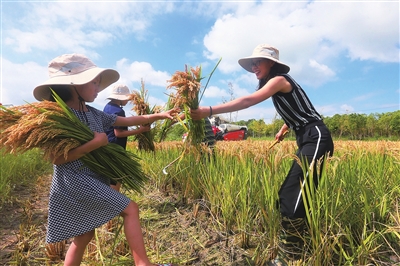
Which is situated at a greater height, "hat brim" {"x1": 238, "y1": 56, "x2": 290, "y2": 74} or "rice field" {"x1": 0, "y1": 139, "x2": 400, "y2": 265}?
"hat brim" {"x1": 238, "y1": 56, "x2": 290, "y2": 74}

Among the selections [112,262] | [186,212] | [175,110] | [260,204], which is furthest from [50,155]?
[186,212]

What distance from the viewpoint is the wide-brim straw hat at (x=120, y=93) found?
11.0 ft

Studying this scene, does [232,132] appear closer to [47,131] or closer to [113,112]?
[113,112]

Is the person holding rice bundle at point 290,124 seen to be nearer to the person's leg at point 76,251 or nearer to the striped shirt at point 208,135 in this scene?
the striped shirt at point 208,135

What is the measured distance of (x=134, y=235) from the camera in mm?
1585

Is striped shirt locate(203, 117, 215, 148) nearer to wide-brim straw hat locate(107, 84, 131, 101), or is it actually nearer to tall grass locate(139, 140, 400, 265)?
tall grass locate(139, 140, 400, 265)

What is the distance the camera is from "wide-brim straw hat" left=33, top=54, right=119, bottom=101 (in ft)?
5.75

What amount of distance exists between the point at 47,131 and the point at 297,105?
5.66 ft

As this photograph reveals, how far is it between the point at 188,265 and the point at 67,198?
94cm

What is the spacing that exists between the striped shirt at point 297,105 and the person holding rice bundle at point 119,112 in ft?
4.63

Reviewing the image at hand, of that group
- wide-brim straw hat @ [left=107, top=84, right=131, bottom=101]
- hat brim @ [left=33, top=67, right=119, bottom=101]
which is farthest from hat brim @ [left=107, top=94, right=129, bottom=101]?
hat brim @ [left=33, top=67, right=119, bottom=101]

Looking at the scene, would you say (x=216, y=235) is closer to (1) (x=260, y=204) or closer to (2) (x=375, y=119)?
(1) (x=260, y=204)

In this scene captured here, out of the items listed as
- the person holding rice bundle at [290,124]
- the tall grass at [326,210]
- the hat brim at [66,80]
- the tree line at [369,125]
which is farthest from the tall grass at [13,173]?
the tree line at [369,125]

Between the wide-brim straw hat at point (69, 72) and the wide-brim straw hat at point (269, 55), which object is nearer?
the wide-brim straw hat at point (69, 72)
